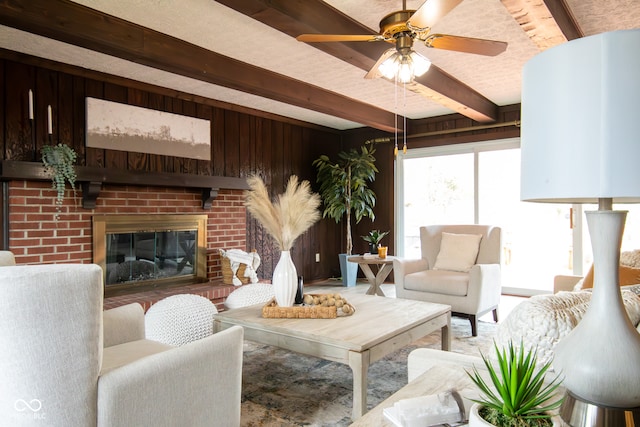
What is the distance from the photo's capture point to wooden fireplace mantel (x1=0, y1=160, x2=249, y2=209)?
3.18 metres

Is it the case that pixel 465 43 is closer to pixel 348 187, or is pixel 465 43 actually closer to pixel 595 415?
pixel 595 415

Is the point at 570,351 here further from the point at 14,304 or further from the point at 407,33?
the point at 407,33

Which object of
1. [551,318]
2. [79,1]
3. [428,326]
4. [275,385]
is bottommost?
[275,385]

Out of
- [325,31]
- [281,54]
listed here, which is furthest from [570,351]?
[281,54]

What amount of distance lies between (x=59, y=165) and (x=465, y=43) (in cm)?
305

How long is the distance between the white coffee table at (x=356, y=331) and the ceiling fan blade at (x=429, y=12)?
4.90 ft

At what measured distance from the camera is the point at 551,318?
3.59 feet

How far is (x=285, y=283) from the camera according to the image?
91.7 inches

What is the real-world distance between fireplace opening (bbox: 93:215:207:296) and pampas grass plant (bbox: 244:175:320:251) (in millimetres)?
2176

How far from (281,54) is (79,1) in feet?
4.67

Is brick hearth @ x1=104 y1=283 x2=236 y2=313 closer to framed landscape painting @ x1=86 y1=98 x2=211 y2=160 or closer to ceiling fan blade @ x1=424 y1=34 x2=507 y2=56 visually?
framed landscape painting @ x1=86 y1=98 x2=211 y2=160

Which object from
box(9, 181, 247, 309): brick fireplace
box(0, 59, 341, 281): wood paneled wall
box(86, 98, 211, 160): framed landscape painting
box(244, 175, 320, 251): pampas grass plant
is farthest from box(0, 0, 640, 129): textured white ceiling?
box(244, 175, 320, 251): pampas grass plant

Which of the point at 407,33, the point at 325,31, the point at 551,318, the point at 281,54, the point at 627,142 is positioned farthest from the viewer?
the point at 281,54

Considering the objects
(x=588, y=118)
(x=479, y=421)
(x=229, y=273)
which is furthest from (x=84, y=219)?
(x=588, y=118)
